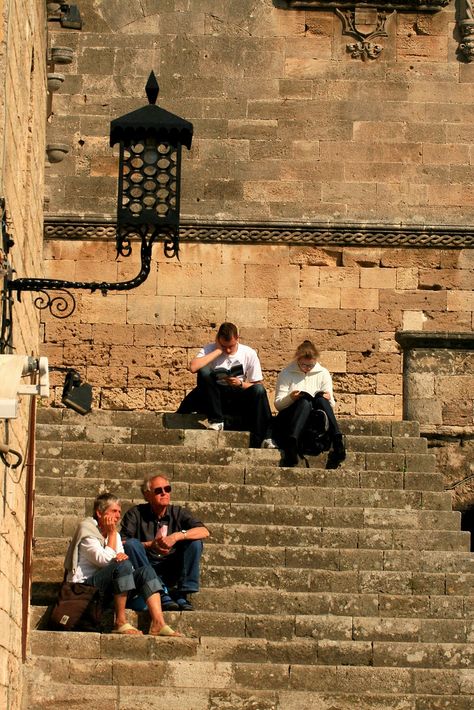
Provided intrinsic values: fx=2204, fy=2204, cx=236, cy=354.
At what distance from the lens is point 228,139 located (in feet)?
68.4

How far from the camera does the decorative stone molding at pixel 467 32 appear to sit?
21188 millimetres

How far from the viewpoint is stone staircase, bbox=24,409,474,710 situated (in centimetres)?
1332

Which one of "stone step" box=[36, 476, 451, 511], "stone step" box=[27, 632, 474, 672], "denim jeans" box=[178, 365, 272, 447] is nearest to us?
"stone step" box=[27, 632, 474, 672]

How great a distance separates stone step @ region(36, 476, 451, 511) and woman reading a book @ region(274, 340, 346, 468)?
20.2 inches

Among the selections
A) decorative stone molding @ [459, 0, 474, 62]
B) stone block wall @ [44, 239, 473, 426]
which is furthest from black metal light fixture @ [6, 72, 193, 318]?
decorative stone molding @ [459, 0, 474, 62]

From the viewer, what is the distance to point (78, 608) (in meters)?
13.6

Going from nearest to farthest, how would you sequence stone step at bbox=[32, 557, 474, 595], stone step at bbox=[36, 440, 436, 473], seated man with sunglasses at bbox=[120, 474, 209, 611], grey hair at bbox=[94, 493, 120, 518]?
grey hair at bbox=[94, 493, 120, 518] < seated man with sunglasses at bbox=[120, 474, 209, 611] < stone step at bbox=[32, 557, 474, 595] < stone step at bbox=[36, 440, 436, 473]

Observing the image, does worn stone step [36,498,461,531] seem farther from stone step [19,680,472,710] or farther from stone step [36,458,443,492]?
stone step [19,680,472,710]

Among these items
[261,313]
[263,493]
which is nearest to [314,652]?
[263,493]

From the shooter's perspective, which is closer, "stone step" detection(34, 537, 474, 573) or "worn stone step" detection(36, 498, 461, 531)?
"stone step" detection(34, 537, 474, 573)

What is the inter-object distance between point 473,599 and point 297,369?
2946mm

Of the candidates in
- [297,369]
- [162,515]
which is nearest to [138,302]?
[297,369]

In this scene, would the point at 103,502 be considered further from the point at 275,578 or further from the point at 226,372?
the point at 226,372

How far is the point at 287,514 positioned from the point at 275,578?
35.6 inches
